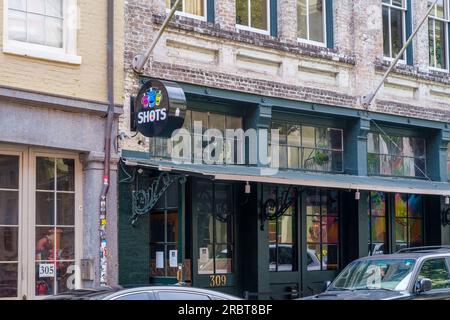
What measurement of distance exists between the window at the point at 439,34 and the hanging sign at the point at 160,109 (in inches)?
381

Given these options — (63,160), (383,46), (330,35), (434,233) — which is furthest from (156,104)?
(434,233)

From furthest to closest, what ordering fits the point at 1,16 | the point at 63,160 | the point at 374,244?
the point at 374,244
the point at 63,160
the point at 1,16

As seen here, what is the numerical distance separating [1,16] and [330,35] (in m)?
8.23

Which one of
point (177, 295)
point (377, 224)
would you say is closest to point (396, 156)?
point (377, 224)

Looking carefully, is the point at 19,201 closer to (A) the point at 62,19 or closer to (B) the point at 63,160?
(B) the point at 63,160

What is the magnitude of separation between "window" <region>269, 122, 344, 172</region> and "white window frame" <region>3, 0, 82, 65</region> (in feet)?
16.7

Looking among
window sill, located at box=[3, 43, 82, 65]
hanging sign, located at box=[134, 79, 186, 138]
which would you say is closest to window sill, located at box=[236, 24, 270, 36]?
hanging sign, located at box=[134, 79, 186, 138]

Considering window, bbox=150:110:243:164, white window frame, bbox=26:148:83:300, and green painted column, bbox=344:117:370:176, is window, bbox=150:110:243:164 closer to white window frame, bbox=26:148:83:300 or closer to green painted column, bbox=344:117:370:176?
white window frame, bbox=26:148:83:300

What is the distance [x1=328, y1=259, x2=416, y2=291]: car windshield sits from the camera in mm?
12469

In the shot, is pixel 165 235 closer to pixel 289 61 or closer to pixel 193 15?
pixel 193 15

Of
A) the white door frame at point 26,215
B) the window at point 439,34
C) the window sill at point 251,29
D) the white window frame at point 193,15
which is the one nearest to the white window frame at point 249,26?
the window sill at point 251,29

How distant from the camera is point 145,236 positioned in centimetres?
1487

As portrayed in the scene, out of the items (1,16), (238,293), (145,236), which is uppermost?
(1,16)

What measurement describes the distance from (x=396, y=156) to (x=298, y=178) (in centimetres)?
536
